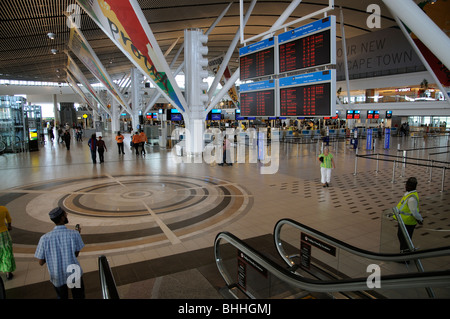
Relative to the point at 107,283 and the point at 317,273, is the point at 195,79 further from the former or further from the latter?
the point at 107,283

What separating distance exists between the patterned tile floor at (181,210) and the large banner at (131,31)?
4894 mm

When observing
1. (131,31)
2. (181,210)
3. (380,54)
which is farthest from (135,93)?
(380,54)

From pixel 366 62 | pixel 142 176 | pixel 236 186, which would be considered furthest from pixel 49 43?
pixel 366 62

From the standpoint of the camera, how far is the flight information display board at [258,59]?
8.91 meters

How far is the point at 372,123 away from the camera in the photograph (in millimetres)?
43031

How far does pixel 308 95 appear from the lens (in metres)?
8.10

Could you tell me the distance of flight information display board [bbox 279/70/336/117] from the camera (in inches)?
297

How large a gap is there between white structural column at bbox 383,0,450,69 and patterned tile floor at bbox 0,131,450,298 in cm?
309

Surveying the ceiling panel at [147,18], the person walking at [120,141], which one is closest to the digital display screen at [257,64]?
the ceiling panel at [147,18]

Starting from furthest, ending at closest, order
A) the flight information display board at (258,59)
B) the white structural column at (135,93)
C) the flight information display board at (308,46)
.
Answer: the white structural column at (135,93), the flight information display board at (258,59), the flight information display board at (308,46)

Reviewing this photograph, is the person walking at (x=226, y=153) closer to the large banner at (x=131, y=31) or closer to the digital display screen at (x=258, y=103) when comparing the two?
the large banner at (x=131, y=31)

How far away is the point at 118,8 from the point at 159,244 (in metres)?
9.31

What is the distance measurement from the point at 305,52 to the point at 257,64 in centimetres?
195
